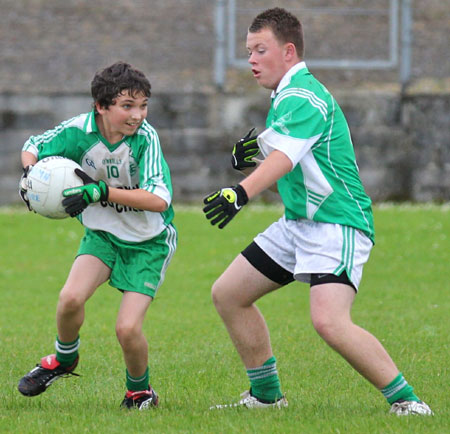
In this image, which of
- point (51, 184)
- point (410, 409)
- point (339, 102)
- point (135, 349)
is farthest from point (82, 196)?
point (339, 102)

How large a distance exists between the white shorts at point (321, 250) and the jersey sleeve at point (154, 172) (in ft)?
2.42

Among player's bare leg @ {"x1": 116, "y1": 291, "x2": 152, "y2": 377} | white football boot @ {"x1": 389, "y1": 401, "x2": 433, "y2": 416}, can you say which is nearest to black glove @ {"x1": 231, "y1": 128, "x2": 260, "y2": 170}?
player's bare leg @ {"x1": 116, "y1": 291, "x2": 152, "y2": 377}

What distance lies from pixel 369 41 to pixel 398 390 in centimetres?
1280

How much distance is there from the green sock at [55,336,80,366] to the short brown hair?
210 cm

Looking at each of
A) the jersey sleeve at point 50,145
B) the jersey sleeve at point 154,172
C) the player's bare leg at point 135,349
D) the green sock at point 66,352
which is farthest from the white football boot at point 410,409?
the jersey sleeve at point 50,145

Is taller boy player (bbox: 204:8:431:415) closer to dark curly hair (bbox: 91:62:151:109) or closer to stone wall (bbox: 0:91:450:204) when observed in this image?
dark curly hair (bbox: 91:62:151:109)

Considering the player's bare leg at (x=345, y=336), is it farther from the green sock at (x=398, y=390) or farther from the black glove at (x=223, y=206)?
the black glove at (x=223, y=206)

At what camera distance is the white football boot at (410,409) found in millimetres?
4879

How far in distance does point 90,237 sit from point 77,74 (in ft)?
46.9

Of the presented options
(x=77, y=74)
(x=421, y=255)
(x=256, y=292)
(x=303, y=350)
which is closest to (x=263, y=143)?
(x=256, y=292)

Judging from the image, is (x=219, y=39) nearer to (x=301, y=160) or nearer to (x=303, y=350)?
(x=303, y=350)

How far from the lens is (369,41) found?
16953 mm

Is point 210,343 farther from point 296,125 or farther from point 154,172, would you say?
point 296,125

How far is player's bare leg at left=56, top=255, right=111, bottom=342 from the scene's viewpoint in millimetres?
5434
